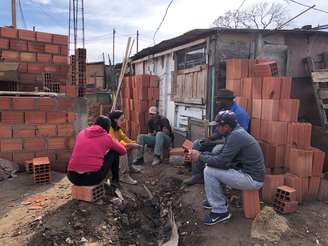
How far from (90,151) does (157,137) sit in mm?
3344

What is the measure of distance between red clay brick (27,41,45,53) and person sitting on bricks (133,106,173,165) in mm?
Result: 2976

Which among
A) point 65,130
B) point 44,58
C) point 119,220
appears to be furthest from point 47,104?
point 119,220

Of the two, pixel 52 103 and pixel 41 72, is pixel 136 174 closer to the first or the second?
pixel 52 103

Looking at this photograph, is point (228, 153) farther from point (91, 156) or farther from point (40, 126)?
point (40, 126)

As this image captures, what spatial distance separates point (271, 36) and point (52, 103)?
4399 mm

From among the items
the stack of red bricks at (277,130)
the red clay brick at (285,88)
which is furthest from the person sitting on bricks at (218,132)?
the red clay brick at (285,88)

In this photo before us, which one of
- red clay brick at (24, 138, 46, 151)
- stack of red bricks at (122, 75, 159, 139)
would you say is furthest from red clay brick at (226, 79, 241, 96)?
stack of red bricks at (122, 75, 159, 139)

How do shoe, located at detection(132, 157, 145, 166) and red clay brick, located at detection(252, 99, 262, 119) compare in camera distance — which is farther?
shoe, located at detection(132, 157, 145, 166)

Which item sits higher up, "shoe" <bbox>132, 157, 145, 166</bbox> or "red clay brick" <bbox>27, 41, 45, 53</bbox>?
"red clay brick" <bbox>27, 41, 45, 53</bbox>

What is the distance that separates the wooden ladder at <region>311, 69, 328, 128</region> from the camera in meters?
5.81

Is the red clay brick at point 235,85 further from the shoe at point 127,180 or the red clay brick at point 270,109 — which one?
the shoe at point 127,180

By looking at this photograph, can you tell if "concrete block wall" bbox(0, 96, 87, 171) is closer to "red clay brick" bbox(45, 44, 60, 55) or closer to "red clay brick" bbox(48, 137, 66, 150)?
"red clay brick" bbox(48, 137, 66, 150)

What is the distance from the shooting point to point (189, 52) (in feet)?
26.9

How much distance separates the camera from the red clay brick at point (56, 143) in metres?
5.59
